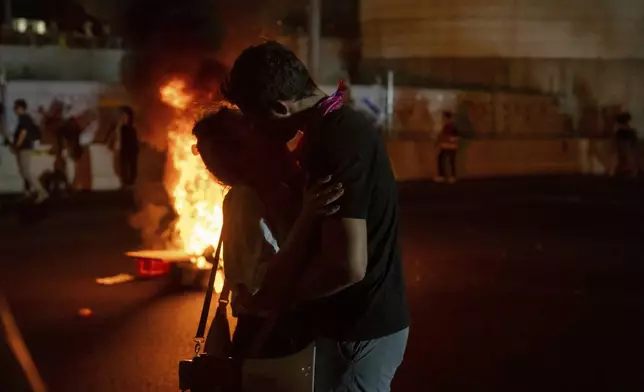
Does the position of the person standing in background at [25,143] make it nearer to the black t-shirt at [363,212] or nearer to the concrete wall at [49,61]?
the concrete wall at [49,61]

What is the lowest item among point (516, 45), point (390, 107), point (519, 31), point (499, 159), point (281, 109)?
point (499, 159)

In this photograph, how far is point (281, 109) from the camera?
2.43 metres

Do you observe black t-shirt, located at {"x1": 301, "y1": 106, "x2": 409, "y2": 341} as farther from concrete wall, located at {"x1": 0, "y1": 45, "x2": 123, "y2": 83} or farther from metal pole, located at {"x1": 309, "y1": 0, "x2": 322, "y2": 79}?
concrete wall, located at {"x1": 0, "y1": 45, "x2": 123, "y2": 83}

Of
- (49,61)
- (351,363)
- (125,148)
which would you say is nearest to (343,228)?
(351,363)

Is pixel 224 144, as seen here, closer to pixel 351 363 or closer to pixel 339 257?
pixel 339 257

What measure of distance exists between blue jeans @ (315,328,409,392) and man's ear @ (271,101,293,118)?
0.63 meters

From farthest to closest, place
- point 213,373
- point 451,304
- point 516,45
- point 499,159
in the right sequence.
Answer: point 516,45
point 499,159
point 451,304
point 213,373

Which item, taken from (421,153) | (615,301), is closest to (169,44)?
(615,301)

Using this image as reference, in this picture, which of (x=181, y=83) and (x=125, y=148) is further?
(x=125, y=148)

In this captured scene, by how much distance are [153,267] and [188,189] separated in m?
0.95

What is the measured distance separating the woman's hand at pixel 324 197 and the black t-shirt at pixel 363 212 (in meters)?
0.02

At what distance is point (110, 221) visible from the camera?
13984mm

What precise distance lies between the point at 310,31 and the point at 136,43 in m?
9.65

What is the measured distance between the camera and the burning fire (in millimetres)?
7738
